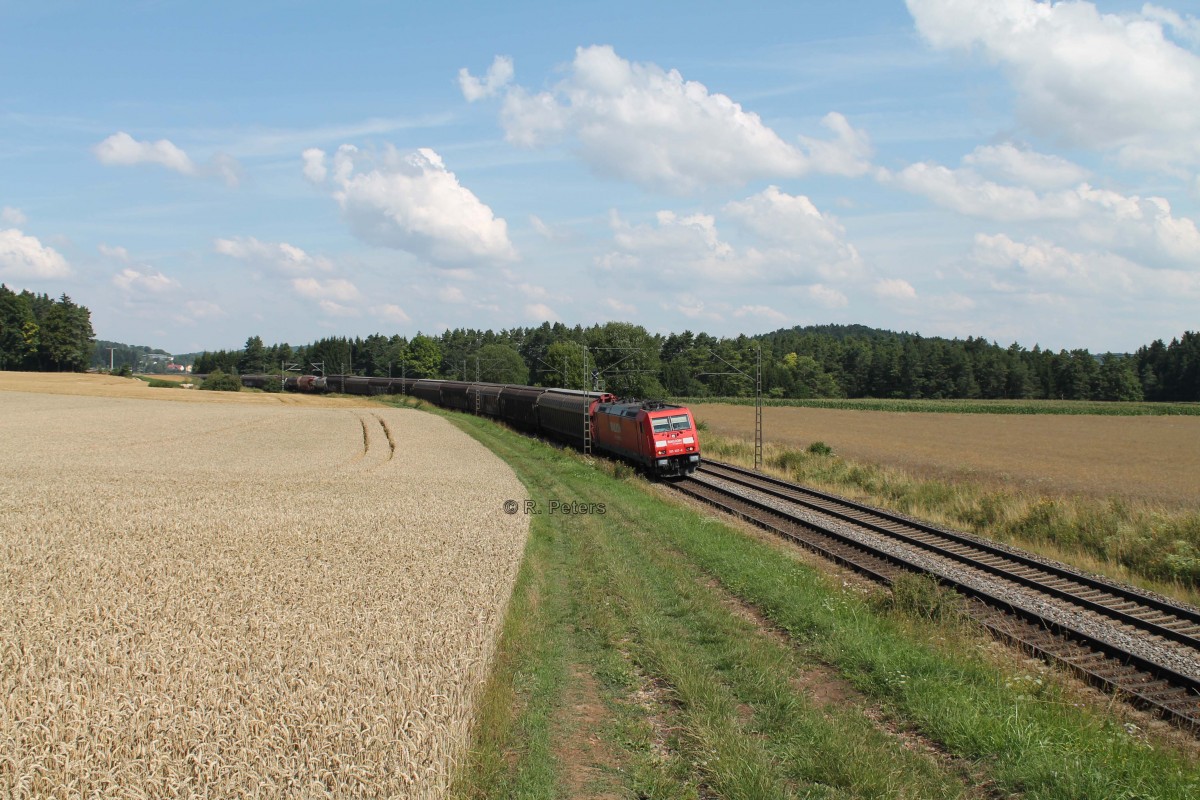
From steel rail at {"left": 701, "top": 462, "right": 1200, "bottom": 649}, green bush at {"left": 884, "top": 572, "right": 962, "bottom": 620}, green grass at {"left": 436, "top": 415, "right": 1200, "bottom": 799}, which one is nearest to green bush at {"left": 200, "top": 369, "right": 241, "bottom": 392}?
steel rail at {"left": 701, "top": 462, "right": 1200, "bottom": 649}

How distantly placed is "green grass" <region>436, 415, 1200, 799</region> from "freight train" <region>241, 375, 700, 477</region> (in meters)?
17.6

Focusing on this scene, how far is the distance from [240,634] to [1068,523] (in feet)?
72.1

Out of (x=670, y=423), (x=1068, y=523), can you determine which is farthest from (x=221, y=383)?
(x=1068, y=523)

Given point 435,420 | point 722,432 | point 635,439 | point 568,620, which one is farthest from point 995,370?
point 568,620

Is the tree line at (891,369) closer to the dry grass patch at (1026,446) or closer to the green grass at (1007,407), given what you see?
the green grass at (1007,407)

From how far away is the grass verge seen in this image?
1873 centimetres

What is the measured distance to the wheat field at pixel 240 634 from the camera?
619 cm

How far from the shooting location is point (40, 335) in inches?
4813

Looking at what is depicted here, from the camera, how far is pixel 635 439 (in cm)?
3494

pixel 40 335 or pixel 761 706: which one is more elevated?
pixel 40 335

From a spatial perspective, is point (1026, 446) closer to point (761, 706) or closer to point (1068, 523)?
point (1068, 523)

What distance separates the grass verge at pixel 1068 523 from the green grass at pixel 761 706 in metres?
8.94

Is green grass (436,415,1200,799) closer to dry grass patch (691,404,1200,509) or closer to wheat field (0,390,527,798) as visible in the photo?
wheat field (0,390,527,798)

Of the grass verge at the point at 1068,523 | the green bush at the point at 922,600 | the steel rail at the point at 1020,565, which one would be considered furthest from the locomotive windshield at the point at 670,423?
the green bush at the point at 922,600
